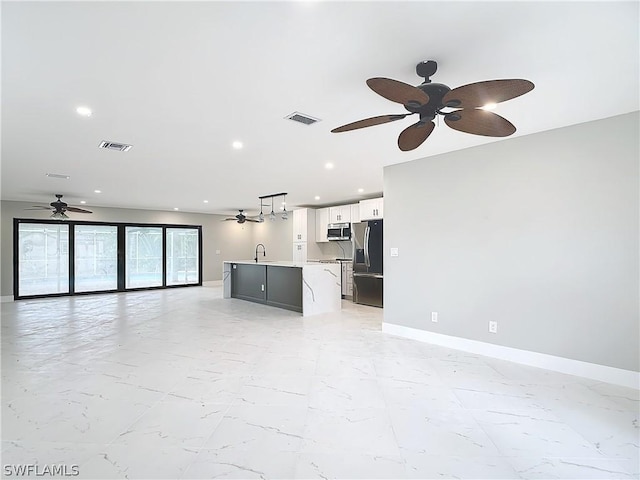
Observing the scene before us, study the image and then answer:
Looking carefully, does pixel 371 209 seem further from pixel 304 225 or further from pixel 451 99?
pixel 451 99

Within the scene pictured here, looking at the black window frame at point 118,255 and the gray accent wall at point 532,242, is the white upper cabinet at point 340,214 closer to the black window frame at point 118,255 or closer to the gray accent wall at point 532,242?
the gray accent wall at point 532,242

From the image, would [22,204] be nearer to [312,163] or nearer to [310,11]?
[312,163]

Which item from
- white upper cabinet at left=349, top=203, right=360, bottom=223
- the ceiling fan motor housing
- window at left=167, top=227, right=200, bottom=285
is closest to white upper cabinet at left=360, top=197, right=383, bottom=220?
white upper cabinet at left=349, top=203, right=360, bottom=223

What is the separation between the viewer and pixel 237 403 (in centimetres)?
270

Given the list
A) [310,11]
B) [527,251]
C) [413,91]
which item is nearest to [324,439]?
[413,91]

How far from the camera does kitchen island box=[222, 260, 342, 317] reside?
20.8ft

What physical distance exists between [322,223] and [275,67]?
6.90m

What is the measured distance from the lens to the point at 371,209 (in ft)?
23.9

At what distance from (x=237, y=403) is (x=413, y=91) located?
2593mm

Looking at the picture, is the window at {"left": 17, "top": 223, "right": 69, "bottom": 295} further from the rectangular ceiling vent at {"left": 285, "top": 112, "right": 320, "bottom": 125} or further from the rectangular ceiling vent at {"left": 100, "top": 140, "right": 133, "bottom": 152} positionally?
the rectangular ceiling vent at {"left": 285, "top": 112, "right": 320, "bottom": 125}

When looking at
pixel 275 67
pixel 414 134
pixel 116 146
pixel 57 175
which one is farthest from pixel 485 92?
pixel 57 175

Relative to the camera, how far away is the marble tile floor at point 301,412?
6.43 ft

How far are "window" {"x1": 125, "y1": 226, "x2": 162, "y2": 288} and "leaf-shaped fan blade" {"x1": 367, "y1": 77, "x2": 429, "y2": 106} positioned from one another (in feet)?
32.4

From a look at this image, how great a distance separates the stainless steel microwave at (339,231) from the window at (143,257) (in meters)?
5.43
